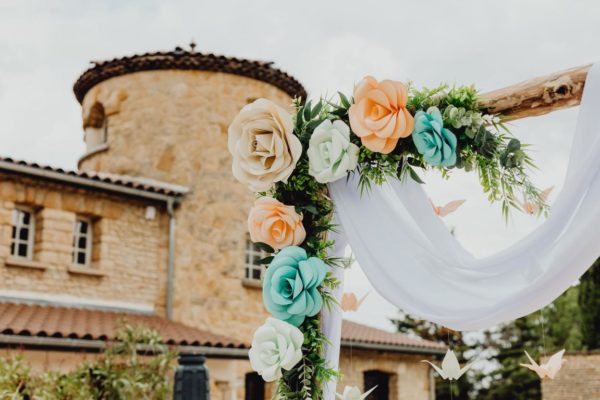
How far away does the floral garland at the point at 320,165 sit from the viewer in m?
2.80

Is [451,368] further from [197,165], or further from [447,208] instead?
[197,165]

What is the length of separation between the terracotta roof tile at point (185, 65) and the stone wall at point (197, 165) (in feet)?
0.44

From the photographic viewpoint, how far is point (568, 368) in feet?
44.3

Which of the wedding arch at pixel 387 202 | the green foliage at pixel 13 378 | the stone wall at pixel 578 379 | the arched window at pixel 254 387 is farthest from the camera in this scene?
the stone wall at pixel 578 379

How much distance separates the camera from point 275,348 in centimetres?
288

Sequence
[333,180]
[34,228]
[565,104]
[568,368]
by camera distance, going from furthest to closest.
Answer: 1. [568,368]
2. [34,228]
3. [333,180]
4. [565,104]

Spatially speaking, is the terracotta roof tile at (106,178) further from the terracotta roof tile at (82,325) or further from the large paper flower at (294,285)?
the large paper flower at (294,285)

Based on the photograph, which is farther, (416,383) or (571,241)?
(416,383)

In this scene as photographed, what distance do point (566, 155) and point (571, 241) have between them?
400 mm

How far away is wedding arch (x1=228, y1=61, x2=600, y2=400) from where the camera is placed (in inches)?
102

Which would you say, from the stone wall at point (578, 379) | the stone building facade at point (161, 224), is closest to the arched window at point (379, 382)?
the stone building facade at point (161, 224)

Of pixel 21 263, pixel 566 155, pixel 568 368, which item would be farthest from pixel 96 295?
pixel 566 155

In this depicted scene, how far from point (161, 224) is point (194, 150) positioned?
5.10 ft

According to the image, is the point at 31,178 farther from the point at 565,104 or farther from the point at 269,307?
the point at 565,104
